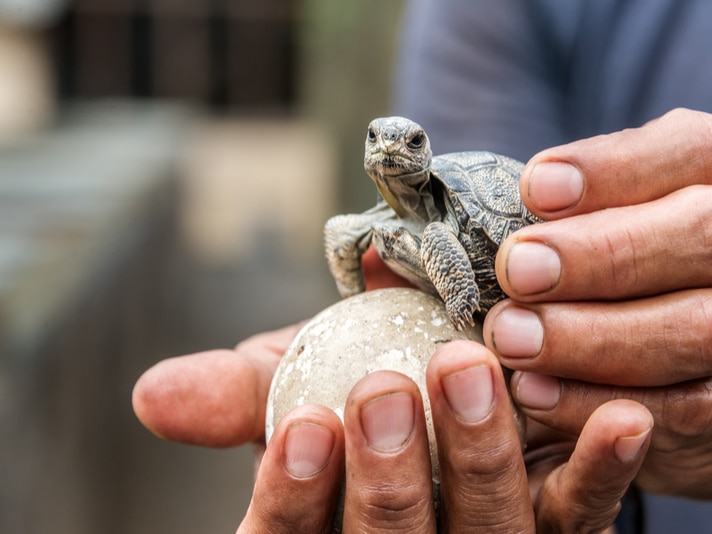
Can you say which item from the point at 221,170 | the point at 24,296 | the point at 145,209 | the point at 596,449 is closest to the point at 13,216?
the point at 24,296

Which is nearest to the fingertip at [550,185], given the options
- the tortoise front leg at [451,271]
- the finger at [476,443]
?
the tortoise front leg at [451,271]

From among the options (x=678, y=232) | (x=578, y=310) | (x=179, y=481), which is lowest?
(x=179, y=481)

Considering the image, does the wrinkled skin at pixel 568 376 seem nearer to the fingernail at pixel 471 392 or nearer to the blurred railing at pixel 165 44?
the fingernail at pixel 471 392

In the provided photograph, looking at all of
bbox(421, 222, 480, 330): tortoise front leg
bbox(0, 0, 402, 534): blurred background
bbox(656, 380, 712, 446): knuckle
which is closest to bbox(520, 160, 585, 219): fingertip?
bbox(421, 222, 480, 330): tortoise front leg

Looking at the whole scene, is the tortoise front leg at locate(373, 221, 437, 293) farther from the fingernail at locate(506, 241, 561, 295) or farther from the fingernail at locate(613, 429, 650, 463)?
the fingernail at locate(613, 429, 650, 463)

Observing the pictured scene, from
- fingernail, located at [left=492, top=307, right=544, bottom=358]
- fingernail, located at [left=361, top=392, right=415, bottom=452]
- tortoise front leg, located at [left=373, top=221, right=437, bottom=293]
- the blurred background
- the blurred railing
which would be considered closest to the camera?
fingernail, located at [left=361, top=392, right=415, bottom=452]

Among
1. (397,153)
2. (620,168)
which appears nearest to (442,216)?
(397,153)

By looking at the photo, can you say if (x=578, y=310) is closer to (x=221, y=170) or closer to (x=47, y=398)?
(x=47, y=398)
